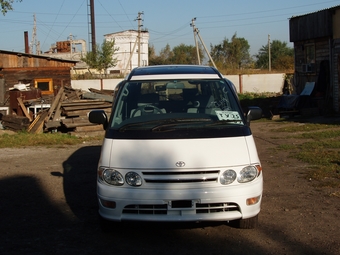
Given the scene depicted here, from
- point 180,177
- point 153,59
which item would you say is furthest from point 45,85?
point 153,59

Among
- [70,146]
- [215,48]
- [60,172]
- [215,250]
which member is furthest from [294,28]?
[215,48]

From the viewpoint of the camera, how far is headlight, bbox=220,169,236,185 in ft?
16.0

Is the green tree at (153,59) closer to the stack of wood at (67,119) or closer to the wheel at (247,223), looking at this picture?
the stack of wood at (67,119)

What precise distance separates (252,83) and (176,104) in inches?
1413

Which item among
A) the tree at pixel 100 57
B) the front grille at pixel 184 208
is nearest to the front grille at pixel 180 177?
the front grille at pixel 184 208

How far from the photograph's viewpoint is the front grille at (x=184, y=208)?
15.9ft

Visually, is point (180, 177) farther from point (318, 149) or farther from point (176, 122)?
point (318, 149)

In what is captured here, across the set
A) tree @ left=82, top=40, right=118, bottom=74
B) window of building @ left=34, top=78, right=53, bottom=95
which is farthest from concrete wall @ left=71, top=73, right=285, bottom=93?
tree @ left=82, top=40, right=118, bottom=74

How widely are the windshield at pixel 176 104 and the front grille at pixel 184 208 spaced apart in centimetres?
101

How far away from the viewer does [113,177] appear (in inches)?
195

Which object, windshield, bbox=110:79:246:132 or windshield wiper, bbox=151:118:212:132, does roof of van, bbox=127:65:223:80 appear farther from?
windshield wiper, bbox=151:118:212:132

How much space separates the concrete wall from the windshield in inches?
1316

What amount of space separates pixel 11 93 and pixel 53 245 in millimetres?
17775

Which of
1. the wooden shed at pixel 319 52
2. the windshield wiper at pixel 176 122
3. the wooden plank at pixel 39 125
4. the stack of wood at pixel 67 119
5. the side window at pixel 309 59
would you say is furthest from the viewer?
the side window at pixel 309 59
